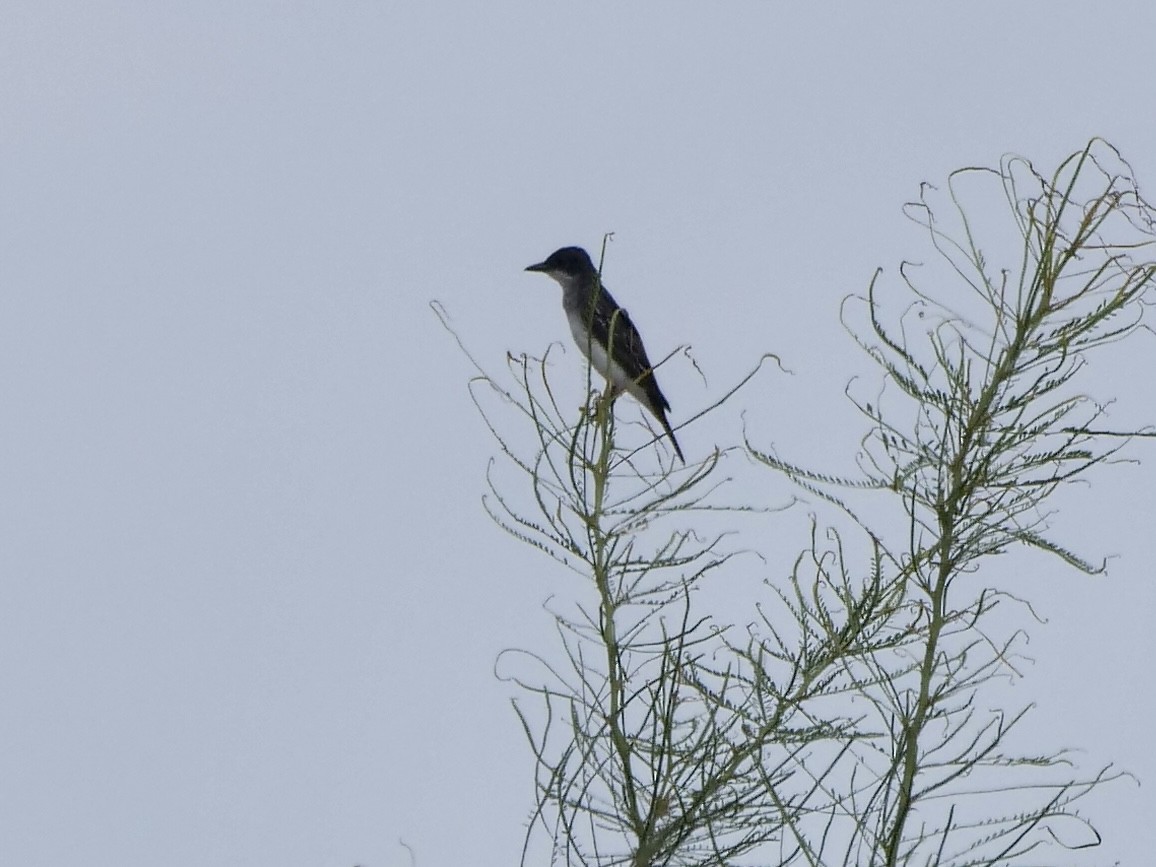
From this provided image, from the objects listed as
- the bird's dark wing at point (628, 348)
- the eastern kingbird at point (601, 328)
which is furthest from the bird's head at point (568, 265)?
the bird's dark wing at point (628, 348)

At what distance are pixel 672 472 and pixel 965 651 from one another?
1063 millimetres

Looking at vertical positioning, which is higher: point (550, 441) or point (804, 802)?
point (550, 441)

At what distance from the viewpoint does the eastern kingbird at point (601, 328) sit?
34.4ft

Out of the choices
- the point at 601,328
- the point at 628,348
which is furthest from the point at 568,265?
the point at 628,348

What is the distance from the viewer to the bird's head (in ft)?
42.8

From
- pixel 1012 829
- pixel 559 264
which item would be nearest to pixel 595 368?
pixel 559 264

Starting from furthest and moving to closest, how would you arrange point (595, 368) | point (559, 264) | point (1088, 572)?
point (559, 264) < point (595, 368) < point (1088, 572)

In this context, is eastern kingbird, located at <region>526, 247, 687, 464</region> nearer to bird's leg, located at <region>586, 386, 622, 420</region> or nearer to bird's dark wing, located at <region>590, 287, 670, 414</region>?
bird's dark wing, located at <region>590, 287, 670, 414</region>

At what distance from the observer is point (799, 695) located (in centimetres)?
638

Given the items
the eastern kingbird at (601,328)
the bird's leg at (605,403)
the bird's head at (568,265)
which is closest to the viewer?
the bird's leg at (605,403)

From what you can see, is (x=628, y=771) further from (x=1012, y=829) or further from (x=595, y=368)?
(x=595, y=368)

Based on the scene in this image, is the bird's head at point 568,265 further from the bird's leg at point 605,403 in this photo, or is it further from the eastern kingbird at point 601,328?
the bird's leg at point 605,403

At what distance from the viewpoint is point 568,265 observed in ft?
43.1

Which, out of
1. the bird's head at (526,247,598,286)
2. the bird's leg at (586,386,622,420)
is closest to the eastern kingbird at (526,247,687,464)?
the bird's head at (526,247,598,286)
